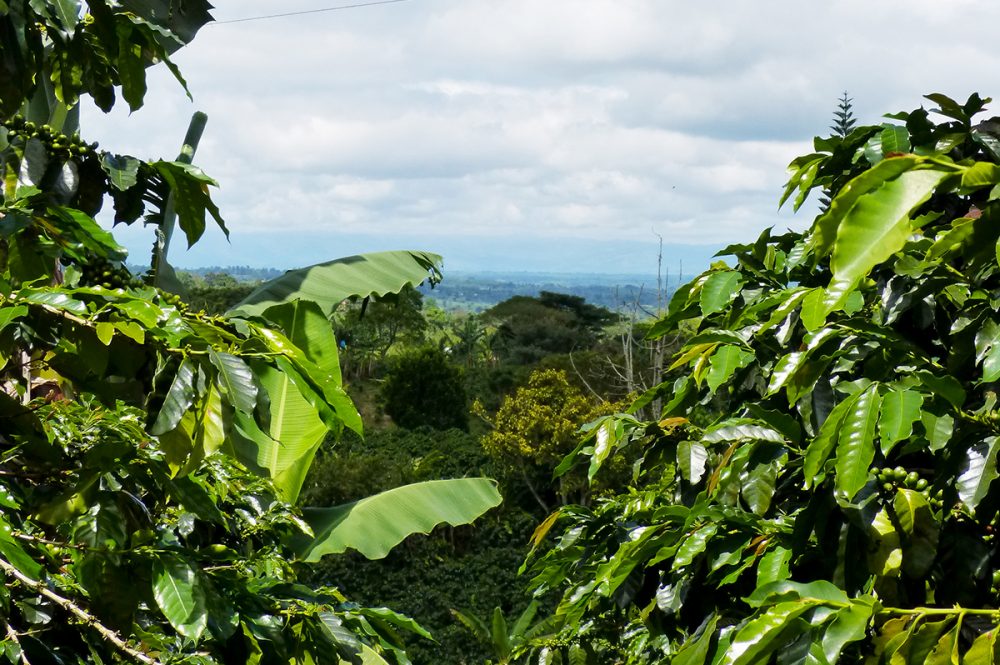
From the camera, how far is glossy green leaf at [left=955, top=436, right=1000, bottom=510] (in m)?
1.34

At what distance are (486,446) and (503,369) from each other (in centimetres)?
760

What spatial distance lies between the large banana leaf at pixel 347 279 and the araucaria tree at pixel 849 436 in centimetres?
416

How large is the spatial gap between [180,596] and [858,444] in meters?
1.19

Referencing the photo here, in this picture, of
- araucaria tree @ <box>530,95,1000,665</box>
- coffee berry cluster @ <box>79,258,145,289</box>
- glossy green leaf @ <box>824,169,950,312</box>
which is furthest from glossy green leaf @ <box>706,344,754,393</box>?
coffee berry cluster @ <box>79,258,145,289</box>

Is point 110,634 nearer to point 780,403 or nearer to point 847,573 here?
point 847,573

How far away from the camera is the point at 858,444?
4.31ft

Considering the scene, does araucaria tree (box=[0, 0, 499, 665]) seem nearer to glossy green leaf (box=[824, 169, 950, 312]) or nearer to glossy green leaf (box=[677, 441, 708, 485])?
glossy green leaf (box=[677, 441, 708, 485])

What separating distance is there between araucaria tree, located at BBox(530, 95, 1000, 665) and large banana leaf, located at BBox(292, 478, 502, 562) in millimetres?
4257

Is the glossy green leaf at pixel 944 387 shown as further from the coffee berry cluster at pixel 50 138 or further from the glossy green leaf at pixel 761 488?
the coffee berry cluster at pixel 50 138

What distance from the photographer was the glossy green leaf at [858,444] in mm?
1300

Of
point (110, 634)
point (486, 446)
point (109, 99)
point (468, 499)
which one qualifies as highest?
point (109, 99)

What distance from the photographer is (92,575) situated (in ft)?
5.73

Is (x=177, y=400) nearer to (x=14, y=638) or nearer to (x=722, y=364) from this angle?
(x=14, y=638)

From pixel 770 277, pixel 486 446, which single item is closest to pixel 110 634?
pixel 770 277
